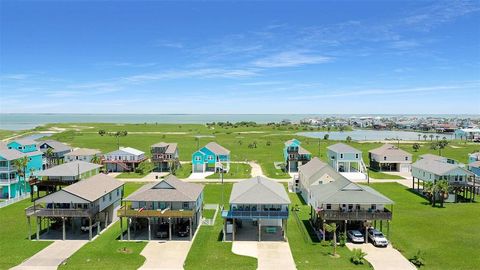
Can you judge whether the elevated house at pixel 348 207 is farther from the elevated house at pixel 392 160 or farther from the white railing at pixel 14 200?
the white railing at pixel 14 200

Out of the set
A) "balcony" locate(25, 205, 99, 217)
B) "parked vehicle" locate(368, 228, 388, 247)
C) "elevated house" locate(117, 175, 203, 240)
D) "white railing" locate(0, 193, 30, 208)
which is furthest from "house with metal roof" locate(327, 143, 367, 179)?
"white railing" locate(0, 193, 30, 208)

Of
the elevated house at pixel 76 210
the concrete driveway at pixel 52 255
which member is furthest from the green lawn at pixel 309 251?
the elevated house at pixel 76 210

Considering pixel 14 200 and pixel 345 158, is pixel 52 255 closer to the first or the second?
pixel 14 200

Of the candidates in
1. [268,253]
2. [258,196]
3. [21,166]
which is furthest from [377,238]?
[21,166]

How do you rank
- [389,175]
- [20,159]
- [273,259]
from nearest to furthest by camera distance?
[273,259]
[20,159]
[389,175]

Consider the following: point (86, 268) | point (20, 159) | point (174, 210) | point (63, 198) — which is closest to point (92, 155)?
point (20, 159)

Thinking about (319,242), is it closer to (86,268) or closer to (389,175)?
(86,268)
